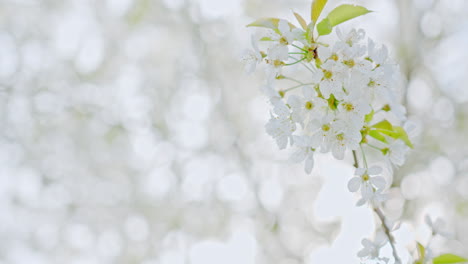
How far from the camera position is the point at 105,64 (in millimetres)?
2318

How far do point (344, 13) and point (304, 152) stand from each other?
180 millimetres

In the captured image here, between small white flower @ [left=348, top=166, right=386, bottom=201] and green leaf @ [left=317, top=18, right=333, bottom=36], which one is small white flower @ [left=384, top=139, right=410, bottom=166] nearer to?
small white flower @ [left=348, top=166, right=386, bottom=201]

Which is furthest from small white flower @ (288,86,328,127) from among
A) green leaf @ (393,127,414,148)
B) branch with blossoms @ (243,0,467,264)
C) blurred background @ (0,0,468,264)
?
blurred background @ (0,0,468,264)

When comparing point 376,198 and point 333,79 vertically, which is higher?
Result: point 333,79

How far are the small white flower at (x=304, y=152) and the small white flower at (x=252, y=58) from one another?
0.38 ft

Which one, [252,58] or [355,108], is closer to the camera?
[355,108]

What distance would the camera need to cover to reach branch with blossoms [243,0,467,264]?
47 cm

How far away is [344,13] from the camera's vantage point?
0.52 metres

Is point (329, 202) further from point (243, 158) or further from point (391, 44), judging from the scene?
point (391, 44)

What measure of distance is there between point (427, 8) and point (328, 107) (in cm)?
181

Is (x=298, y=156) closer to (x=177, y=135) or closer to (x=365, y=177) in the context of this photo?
(x=365, y=177)

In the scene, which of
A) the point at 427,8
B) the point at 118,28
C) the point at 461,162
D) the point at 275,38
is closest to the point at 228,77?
the point at 118,28

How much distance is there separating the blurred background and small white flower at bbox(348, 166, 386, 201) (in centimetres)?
147

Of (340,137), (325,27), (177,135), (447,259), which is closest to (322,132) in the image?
(340,137)
